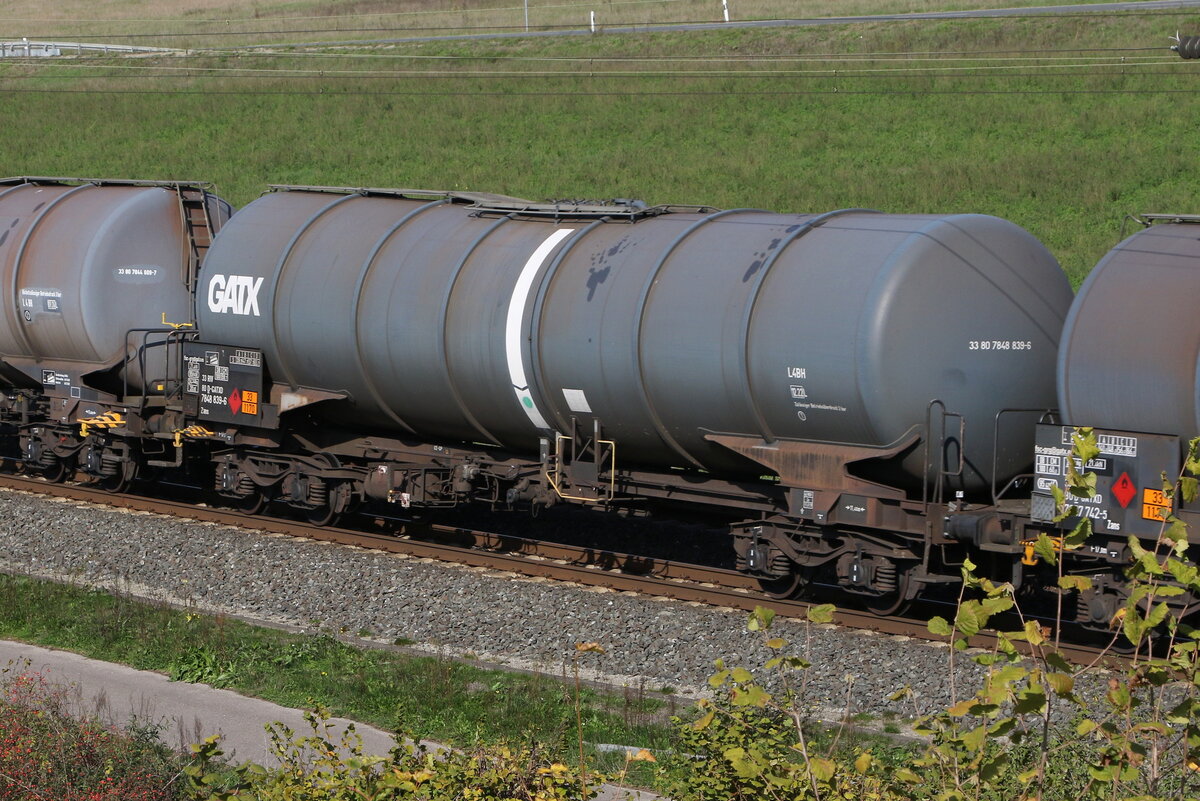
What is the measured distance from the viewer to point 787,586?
15203 mm

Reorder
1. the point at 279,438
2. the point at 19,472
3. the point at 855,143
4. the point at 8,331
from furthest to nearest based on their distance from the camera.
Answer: the point at 855,143
the point at 19,472
the point at 8,331
the point at 279,438

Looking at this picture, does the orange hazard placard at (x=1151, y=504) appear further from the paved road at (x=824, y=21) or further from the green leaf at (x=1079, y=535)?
the paved road at (x=824, y=21)

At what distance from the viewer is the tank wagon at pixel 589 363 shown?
13.1m

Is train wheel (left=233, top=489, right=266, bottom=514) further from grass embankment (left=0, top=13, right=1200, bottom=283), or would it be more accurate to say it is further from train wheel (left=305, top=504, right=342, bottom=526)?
grass embankment (left=0, top=13, right=1200, bottom=283)

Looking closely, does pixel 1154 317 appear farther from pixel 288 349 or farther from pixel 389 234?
pixel 288 349

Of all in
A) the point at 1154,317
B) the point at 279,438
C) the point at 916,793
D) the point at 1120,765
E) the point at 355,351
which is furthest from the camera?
the point at 279,438

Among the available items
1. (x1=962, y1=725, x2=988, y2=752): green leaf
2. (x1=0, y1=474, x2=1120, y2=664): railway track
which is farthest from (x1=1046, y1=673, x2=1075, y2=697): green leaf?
(x1=0, y1=474, x2=1120, y2=664): railway track

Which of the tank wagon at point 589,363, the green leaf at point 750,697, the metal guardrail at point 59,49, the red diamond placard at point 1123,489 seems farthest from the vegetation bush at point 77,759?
the metal guardrail at point 59,49

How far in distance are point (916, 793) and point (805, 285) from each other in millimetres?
7133

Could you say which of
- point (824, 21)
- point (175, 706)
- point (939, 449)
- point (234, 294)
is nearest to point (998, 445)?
point (939, 449)

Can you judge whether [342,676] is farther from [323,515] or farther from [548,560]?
[323,515]

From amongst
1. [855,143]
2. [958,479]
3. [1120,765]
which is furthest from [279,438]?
[855,143]

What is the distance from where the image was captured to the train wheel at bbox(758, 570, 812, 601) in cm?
1494

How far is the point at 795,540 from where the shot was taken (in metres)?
14.5
